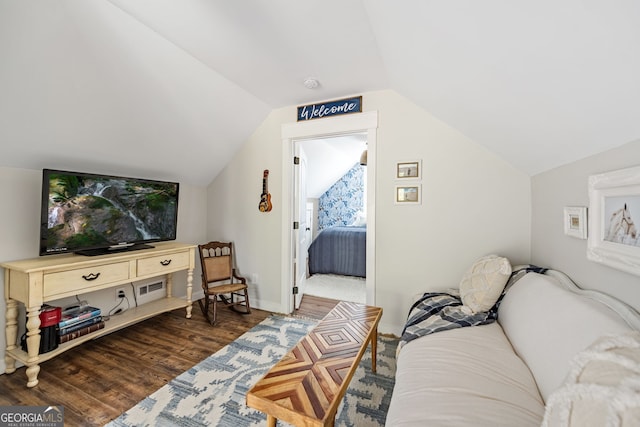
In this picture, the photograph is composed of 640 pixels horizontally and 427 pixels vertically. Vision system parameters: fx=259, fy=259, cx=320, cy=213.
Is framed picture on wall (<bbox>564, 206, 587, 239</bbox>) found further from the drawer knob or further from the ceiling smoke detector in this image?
the drawer knob

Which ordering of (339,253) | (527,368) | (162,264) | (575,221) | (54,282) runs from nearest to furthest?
(527,368) → (575,221) → (54,282) → (162,264) → (339,253)

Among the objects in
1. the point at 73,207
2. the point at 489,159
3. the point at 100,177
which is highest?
the point at 489,159

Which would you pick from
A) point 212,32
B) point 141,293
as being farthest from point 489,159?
point 141,293

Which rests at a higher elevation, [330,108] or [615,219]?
[330,108]

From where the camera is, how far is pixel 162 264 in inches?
103

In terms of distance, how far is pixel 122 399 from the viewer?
1.68 m

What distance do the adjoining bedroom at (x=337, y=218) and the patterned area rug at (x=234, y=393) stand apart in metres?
1.47

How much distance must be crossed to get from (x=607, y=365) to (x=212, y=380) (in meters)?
2.11

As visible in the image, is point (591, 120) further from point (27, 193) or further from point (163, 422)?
point (27, 193)

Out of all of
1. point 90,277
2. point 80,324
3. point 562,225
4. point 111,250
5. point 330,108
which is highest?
point 330,108

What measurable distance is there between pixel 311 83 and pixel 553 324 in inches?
94.0

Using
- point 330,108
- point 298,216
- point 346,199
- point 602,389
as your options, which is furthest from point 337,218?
point 602,389

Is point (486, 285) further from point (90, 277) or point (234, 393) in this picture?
point (90, 277)

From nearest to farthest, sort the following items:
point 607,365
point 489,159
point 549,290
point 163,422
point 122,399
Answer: point 607,365, point 549,290, point 163,422, point 122,399, point 489,159
